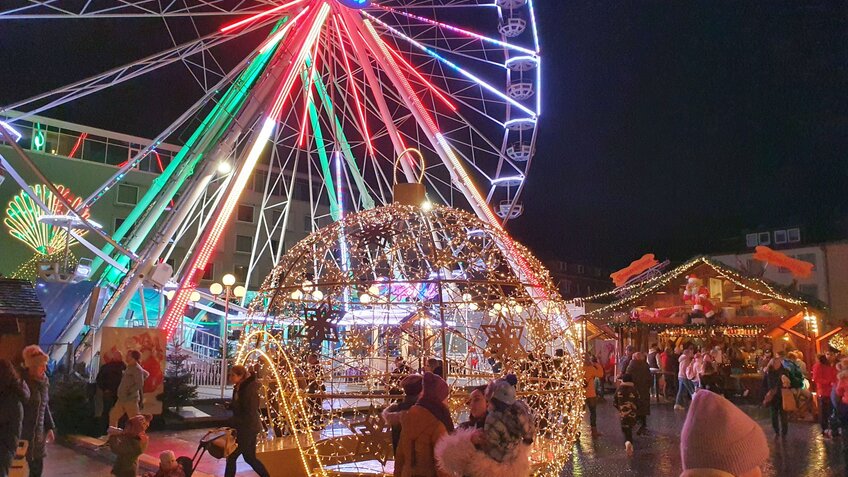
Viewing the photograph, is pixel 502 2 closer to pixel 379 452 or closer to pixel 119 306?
pixel 119 306

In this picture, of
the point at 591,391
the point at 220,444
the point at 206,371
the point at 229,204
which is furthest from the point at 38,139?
the point at 220,444

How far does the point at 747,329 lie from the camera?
80.5 feet

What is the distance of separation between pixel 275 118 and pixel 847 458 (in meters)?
12.9

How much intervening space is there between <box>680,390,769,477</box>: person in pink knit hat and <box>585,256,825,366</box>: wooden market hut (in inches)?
865

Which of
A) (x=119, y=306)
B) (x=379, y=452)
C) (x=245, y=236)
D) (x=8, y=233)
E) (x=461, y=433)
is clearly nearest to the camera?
(x=461, y=433)

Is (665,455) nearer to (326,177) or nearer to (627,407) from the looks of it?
(627,407)

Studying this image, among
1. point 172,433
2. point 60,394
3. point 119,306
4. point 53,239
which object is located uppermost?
point 53,239

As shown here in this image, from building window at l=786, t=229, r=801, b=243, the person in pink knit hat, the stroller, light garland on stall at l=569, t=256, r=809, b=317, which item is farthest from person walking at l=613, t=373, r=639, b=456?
building window at l=786, t=229, r=801, b=243

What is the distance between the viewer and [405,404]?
220 inches

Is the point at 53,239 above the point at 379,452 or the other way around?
above

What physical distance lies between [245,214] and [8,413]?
3524cm

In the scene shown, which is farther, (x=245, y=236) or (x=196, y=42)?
(x=245, y=236)

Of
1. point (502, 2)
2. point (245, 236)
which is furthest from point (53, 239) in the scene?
point (502, 2)

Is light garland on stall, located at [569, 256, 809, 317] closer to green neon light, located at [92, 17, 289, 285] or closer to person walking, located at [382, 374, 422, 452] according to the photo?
green neon light, located at [92, 17, 289, 285]
